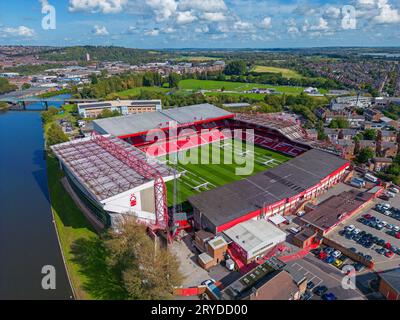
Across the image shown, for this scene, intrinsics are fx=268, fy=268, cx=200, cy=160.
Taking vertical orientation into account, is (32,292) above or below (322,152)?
below

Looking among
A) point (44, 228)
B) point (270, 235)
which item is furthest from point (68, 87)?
point (270, 235)

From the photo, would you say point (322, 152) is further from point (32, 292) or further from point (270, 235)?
point (32, 292)

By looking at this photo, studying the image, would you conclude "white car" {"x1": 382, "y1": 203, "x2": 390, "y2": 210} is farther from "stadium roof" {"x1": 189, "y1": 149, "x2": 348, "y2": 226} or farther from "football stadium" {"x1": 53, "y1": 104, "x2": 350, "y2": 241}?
"stadium roof" {"x1": 189, "y1": 149, "x2": 348, "y2": 226}

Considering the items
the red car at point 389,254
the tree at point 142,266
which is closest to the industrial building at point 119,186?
the tree at point 142,266

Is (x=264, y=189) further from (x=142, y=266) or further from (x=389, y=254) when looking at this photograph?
(x=142, y=266)

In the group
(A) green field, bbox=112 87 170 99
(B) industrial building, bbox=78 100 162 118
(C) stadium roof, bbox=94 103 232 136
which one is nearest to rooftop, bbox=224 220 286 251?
(C) stadium roof, bbox=94 103 232 136
